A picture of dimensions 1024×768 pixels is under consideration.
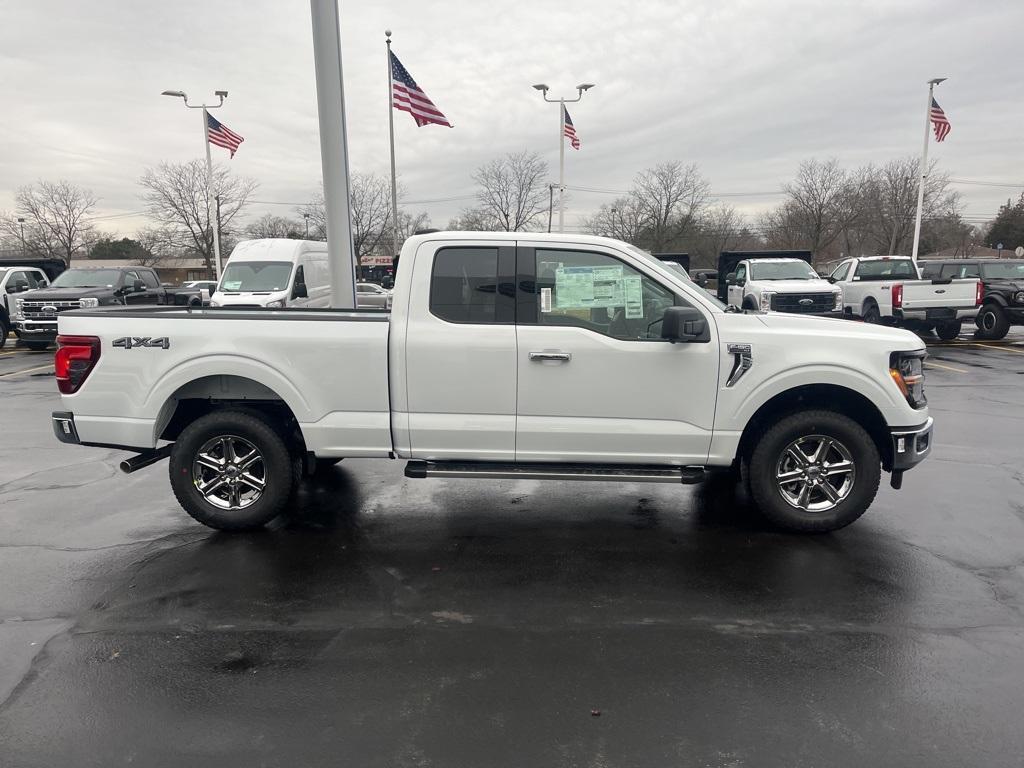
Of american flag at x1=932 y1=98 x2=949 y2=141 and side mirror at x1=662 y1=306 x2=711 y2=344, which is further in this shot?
american flag at x1=932 y1=98 x2=949 y2=141

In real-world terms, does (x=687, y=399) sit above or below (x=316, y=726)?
above

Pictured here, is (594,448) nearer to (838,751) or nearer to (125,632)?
(838,751)

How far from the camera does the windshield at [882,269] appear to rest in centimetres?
1780

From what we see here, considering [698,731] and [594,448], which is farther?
[594,448]

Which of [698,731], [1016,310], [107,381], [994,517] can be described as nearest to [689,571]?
[698,731]

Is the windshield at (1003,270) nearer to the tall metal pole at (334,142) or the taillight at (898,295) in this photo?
the taillight at (898,295)

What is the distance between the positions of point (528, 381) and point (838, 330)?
220 centimetres

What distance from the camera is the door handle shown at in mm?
4469

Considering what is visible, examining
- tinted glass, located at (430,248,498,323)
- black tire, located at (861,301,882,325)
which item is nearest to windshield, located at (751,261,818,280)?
black tire, located at (861,301,882,325)

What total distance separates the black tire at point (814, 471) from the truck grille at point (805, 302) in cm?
1205

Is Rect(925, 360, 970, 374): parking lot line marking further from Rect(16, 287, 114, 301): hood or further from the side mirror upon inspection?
Rect(16, 287, 114, 301): hood

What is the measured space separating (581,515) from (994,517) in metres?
3.18

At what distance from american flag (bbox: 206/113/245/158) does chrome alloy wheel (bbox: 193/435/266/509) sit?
23131 mm

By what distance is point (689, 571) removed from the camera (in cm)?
424
